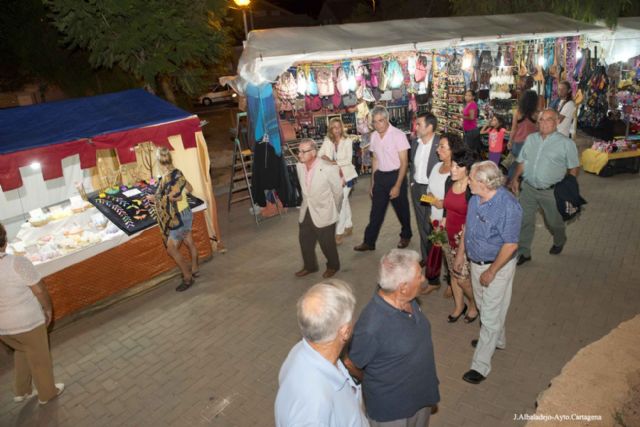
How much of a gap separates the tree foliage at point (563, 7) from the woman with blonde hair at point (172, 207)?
12897 millimetres

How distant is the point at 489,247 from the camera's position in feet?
11.5

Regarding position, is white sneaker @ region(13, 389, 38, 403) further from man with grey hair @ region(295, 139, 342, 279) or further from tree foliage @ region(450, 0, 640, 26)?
tree foliage @ region(450, 0, 640, 26)

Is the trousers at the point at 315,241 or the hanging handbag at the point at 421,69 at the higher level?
the hanging handbag at the point at 421,69

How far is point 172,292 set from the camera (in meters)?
6.08

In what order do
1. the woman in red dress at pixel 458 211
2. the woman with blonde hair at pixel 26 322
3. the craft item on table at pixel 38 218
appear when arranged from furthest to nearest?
the craft item on table at pixel 38 218
the woman in red dress at pixel 458 211
the woman with blonde hair at pixel 26 322

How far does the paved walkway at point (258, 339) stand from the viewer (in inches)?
154

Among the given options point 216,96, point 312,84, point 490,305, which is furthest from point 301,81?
point 216,96

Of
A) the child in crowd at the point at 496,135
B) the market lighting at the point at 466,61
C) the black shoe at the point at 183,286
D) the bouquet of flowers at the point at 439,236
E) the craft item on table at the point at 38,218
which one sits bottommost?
the black shoe at the point at 183,286

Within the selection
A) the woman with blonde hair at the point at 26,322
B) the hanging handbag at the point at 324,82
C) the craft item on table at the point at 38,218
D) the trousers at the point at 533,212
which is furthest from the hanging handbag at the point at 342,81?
the woman with blonde hair at the point at 26,322

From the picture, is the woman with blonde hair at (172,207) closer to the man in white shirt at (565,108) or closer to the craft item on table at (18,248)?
the craft item on table at (18,248)

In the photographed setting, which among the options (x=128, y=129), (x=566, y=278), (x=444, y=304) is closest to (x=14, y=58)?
(x=128, y=129)

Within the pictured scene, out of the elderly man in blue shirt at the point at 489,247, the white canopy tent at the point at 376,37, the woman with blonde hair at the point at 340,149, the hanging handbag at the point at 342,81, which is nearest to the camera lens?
the elderly man in blue shirt at the point at 489,247

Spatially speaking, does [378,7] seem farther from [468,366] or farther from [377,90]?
[468,366]

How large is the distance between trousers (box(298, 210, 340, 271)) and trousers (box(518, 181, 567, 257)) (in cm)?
239
